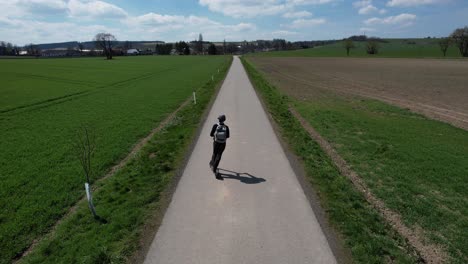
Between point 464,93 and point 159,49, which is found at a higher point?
point 159,49

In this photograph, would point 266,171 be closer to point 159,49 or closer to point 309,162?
point 309,162

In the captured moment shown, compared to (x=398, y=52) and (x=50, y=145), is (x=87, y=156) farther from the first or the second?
(x=398, y=52)

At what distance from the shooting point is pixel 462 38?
105 meters

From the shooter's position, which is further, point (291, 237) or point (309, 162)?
point (309, 162)

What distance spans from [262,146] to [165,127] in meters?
5.71

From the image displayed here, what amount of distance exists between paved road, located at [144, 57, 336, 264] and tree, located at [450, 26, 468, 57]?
13008 centimetres

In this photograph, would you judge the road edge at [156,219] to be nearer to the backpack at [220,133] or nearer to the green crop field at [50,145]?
the backpack at [220,133]

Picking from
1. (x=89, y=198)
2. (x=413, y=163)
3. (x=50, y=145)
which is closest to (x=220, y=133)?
(x=89, y=198)

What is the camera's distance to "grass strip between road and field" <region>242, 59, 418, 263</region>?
518cm

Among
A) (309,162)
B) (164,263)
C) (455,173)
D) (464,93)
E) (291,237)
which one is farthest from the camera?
(464,93)

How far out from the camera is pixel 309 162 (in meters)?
9.52

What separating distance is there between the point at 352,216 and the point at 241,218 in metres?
2.47

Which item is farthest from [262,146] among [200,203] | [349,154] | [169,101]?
[169,101]

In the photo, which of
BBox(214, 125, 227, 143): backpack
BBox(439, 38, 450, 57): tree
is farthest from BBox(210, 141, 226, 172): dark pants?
BBox(439, 38, 450, 57): tree
